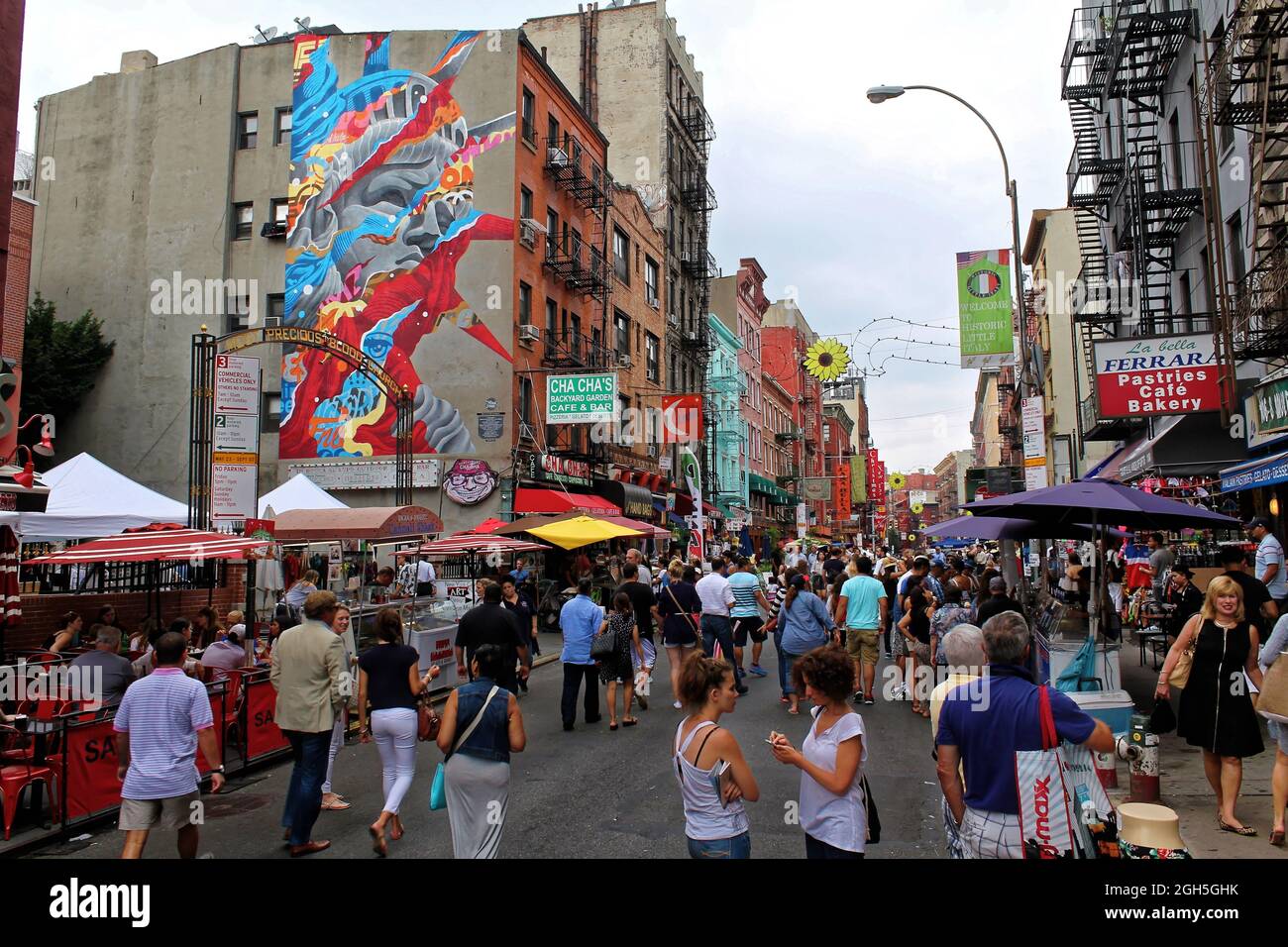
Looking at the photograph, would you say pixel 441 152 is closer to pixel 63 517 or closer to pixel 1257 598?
pixel 63 517

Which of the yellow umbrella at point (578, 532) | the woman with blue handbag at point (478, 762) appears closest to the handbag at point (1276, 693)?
the woman with blue handbag at point (478, 762)

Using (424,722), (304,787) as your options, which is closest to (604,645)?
(424,722)

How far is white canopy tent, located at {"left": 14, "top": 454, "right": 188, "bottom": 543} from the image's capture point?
48.6 ft

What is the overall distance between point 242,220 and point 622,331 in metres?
14.2

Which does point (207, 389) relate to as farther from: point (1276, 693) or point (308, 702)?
point (1276, 693)

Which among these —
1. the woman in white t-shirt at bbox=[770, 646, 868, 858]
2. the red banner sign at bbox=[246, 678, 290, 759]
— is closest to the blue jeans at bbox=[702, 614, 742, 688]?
the red banner sign at bbox=[246, 678, 290, 759]

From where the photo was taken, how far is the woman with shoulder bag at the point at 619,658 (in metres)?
10.8

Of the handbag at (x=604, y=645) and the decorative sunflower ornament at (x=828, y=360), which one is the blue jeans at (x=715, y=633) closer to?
the handbag at (x=604, y=645)

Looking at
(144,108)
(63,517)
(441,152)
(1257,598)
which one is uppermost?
(144,108)

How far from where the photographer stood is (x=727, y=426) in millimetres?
51094
